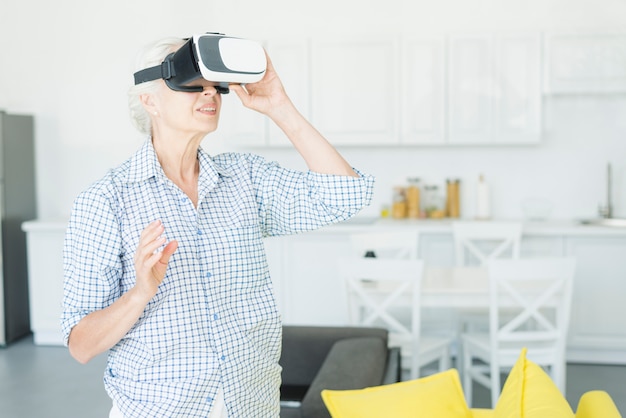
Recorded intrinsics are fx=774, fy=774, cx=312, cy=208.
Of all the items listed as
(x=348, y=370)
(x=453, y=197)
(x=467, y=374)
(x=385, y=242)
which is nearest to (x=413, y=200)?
(x=453, y=197)

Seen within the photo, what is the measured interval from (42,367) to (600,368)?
3339 millimetres

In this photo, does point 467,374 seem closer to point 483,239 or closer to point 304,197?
point 483,239

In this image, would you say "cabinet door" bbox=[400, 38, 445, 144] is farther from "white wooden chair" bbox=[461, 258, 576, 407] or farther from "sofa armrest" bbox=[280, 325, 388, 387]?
"sofa armrest" bbox=[280, 325, 388, 387]

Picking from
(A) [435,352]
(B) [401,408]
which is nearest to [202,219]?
(B) [401,408]

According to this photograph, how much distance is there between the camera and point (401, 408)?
165cm

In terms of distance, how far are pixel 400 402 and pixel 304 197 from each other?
498 millimetres

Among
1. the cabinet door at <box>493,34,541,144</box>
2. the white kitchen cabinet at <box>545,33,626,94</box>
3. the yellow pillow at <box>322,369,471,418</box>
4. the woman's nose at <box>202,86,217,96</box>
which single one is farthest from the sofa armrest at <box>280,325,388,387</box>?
the white kitchen cabinet at <box>545,33,626,94</box>

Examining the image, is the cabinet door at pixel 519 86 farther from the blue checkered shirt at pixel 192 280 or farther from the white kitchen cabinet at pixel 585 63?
the blue checkered shirt at pixel 192 280

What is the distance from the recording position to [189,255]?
1.45 meters

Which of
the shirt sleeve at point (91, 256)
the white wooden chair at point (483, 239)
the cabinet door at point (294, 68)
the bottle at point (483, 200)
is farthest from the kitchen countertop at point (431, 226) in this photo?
the shirt sleeve at point (91, 256)

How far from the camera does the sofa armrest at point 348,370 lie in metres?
1.90

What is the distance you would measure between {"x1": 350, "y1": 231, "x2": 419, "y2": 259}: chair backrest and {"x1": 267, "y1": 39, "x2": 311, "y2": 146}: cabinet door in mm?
1268

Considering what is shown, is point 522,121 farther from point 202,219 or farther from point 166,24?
point 202,219

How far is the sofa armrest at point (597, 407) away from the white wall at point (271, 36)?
360 centimetres
